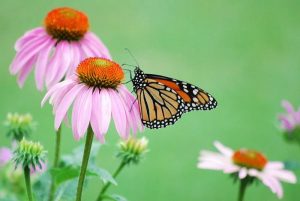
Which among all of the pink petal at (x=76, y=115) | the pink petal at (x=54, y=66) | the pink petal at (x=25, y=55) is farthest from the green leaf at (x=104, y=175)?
the pink petal at (x=25, y=55)

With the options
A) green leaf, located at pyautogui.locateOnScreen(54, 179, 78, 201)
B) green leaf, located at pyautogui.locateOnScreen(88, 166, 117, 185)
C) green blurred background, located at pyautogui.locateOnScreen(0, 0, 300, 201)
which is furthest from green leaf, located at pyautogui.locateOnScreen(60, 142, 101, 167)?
green blurred background, located at pyautogui.locateOnScreen(0, 0, 300, 201)

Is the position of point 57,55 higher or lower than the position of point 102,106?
higher

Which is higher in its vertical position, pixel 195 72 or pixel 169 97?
pixel 195 72

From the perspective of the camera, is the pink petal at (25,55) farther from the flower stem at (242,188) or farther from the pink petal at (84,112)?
the flower stem at (242,188)

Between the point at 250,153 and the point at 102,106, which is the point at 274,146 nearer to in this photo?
the point at 250,153

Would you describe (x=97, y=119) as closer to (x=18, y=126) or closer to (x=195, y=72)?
(x=18, y=126)

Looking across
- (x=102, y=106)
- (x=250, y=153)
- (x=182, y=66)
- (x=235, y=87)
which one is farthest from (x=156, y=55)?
(x=102, y=106)

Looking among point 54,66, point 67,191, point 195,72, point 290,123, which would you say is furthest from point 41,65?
point 195,72
